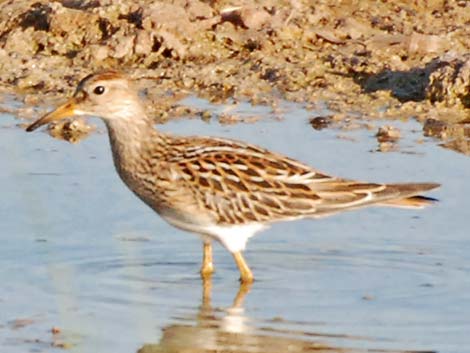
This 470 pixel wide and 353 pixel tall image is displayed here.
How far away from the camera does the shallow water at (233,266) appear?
8445 mm

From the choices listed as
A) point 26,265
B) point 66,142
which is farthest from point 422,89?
point 26,265

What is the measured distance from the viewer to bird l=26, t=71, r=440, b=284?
9.63 m

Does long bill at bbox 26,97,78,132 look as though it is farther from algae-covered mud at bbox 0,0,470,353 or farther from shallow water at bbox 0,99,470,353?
algae-covered mud at bbox 0,0,470,353

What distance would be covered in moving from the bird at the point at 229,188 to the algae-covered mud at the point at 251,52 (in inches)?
117

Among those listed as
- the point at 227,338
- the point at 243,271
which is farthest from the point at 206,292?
the point at 227,338

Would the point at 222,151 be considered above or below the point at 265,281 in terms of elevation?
above

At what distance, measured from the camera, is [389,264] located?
9.89 meters

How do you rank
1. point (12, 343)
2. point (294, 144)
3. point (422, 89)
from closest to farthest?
1. point (12, 343)
2. point (294, 144)
3. point (422, 89)

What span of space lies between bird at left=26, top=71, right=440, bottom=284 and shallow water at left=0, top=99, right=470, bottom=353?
1.15ft

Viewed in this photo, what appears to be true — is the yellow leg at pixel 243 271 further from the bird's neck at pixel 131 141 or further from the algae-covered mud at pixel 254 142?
the bird's neck at pixel 131 141

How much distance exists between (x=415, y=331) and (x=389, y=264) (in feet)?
4.83

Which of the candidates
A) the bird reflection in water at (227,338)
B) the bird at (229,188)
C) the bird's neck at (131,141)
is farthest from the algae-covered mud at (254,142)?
the bird's neck at (131,141)

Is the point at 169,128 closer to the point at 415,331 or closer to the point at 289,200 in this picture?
the point at 289,200

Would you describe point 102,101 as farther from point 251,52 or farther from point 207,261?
point 251,52
